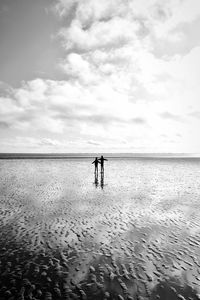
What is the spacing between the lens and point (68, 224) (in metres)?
→ 15.5

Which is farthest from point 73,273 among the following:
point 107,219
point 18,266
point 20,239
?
point 107,219

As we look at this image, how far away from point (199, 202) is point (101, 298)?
62.9ft

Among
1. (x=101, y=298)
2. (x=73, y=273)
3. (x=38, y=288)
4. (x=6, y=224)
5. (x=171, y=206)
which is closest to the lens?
(x=101, y=298)

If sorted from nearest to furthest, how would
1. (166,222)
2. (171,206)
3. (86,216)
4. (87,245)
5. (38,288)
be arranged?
(38,288) → (87,245) → (166,222) → (86,216) → (171,206)

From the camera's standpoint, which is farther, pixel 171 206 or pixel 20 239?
pixel 171 206

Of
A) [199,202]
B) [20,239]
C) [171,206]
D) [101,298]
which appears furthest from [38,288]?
[199,202]

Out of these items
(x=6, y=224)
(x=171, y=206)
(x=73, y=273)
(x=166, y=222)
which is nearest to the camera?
(x=73, y=273)

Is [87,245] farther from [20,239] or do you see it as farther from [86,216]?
[86,216]

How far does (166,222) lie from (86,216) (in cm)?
641

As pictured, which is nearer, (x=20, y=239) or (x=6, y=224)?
(x=20, y=239)

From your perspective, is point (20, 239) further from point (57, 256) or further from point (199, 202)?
point (199, 202)

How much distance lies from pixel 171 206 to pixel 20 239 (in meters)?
14.9

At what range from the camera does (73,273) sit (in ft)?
30.0

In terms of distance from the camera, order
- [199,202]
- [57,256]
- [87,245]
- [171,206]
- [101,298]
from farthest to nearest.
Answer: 1. [199,202]
2. [171,206]
3. [87,245]
4. [57,256]
5. [101,298]
